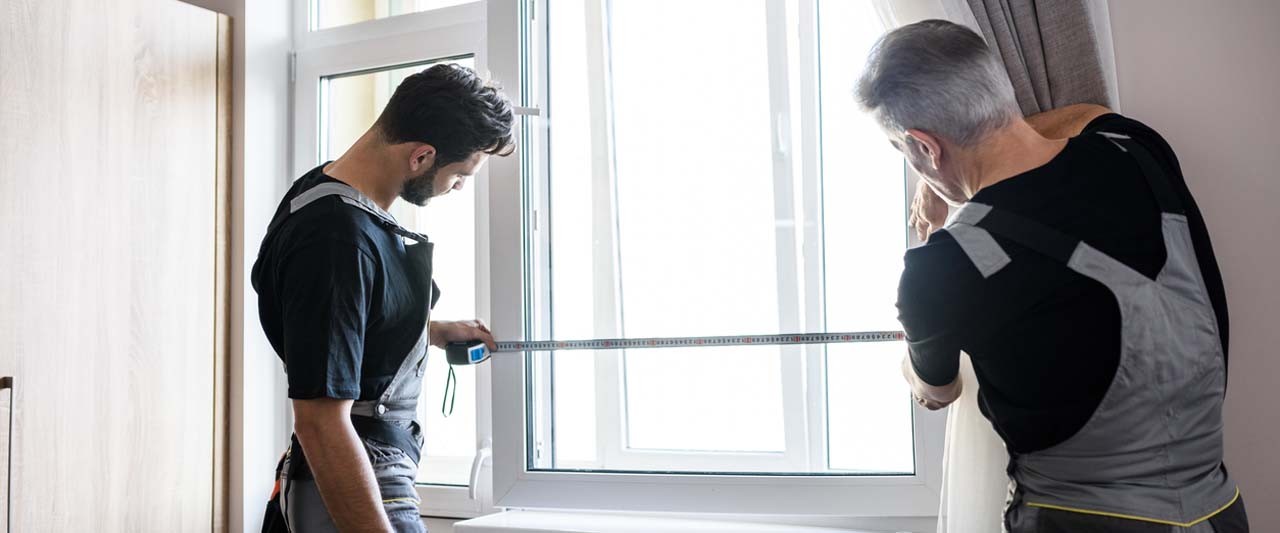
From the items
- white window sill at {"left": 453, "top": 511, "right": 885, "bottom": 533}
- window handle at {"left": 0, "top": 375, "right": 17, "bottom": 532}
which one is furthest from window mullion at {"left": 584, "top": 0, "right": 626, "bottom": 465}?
window handle at {"left": 0, "top": 375, "right": 17, "bottom": 532}

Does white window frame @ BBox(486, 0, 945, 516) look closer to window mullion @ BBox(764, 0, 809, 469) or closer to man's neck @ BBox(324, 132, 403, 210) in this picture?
window mullion @ BBox(764, 0, 809, 469)

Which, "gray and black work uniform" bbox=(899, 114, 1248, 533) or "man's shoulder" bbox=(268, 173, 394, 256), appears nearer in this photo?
"gray and black work uniform" bbox=(899, 114, 1248, 533)

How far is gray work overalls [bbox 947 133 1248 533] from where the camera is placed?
41.8 inches

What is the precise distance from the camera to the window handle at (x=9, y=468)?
176cm

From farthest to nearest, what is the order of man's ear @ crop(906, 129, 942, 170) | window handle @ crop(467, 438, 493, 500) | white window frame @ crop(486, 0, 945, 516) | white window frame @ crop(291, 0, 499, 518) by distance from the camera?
1. white window frame @ crop(291, 0, 499, 518)
2. window handle @ crop(467, 438, 493, 500)
3. white window frame @ crop(486, 0, 945, 516)
4. man's ear @ crop(906, 129, 942, 170)

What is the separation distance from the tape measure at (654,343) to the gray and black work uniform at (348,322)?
1.02ft

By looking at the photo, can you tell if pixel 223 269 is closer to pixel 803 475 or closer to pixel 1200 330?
pixel 803 475

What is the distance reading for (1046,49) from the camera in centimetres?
143

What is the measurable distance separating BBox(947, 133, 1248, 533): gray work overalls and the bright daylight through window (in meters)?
0.59

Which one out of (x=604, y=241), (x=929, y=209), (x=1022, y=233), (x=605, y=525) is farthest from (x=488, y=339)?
(x=1022, y=233)

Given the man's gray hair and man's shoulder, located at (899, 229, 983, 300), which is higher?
the man's gray hair

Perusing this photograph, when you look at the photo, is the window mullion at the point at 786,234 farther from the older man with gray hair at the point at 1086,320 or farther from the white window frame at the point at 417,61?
the white window frame at the point at 417,61

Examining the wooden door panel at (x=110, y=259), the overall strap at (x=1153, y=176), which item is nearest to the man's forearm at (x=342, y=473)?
the wooden door panel at (x=110, y=259)

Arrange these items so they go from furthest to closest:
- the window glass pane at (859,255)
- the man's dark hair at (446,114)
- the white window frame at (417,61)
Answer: the white window frame at (417,61) < the window glass pane at (859,255) < the man's dark hair at (446,114)
